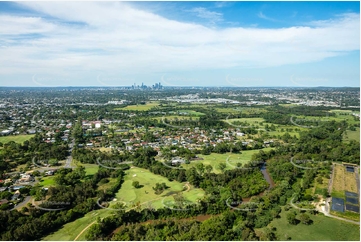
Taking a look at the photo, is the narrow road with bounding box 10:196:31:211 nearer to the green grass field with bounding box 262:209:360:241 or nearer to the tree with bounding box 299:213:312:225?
the green grass field with bounding box 262:209:360:241

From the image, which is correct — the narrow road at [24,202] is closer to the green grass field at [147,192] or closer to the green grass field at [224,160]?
the green grass field at [147,192]

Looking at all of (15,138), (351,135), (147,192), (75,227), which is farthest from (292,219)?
(15,138)

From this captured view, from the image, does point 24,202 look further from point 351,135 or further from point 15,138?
point 351,135

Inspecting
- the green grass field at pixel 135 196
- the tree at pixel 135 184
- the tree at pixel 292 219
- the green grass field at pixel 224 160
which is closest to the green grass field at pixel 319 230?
the tree at pixel 292 219

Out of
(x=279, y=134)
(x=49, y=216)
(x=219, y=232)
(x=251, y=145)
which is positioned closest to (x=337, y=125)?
(x=279, y=134)

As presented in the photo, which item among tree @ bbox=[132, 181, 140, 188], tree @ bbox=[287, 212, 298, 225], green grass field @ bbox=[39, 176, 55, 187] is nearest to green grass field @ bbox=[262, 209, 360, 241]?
tree @ bbox=[287, 212, 298, 225]

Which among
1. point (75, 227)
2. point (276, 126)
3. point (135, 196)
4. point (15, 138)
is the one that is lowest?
point (75, 227)
